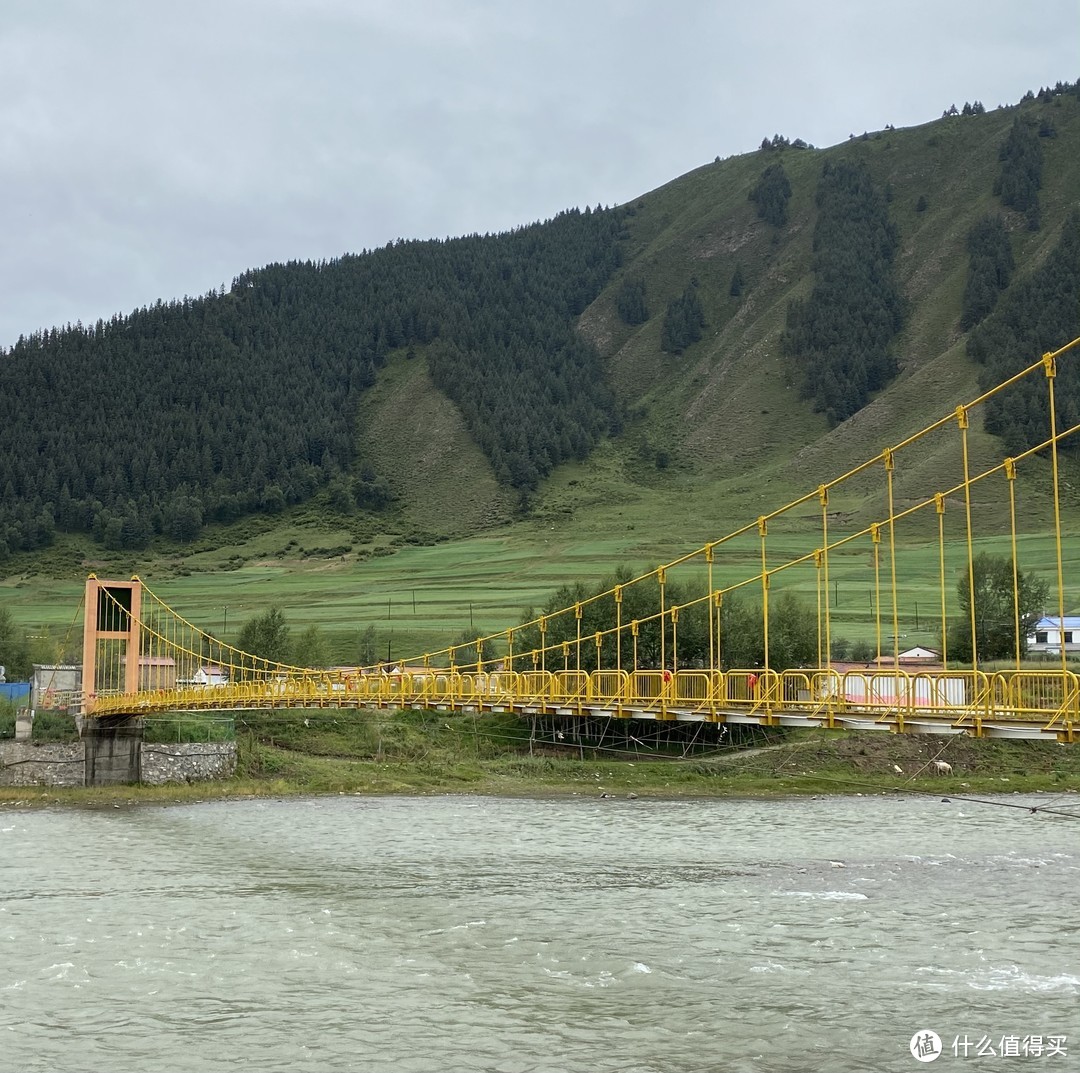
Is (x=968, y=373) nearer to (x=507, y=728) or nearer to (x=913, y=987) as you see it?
(x=507, y=728)

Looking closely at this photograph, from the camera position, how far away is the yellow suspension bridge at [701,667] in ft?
62.8

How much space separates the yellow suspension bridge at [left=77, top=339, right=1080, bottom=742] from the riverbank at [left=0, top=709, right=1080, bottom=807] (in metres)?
2.52

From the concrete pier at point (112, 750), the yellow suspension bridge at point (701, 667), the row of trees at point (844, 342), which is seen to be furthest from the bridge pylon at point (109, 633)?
the row of trees at point (844, 342)

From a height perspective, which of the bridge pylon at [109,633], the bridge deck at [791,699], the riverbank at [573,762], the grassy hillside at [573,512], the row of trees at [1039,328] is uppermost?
the row of trees at [1039,328]

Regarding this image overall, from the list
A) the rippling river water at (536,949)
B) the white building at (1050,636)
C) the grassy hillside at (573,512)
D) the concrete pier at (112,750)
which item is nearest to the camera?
the rippling river water at (536,949)

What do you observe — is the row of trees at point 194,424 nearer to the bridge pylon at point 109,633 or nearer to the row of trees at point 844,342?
the row of trees at point 844,342

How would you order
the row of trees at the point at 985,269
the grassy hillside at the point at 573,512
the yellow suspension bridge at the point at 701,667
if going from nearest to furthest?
the yellow suspension bridge at the point at 701,667 < the grassy hillside at the point at 573,512 < the row of trees at the point at 985,269

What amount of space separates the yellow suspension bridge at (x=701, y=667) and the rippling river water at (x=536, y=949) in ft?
10.3

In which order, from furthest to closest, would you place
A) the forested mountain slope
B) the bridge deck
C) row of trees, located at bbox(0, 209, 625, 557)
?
the forested mountain slope → row of trees, located at bbox(0, 209, 625, 557) → the bridge deck

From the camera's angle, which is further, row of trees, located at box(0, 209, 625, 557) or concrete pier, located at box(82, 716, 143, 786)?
row of trees, located at box(0, 209, 625, 557)

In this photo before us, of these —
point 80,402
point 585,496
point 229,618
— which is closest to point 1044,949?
point 229,618

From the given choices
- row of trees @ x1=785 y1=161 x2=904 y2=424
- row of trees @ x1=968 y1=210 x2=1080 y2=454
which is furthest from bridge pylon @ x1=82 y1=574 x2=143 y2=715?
row of trees @ x1=785 y1=161 x2=904 y2=424

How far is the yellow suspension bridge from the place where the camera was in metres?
19.2

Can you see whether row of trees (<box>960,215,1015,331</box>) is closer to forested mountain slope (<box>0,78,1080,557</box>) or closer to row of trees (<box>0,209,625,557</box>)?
forested mountain slope (<box>0,78,1080,557</box>)
